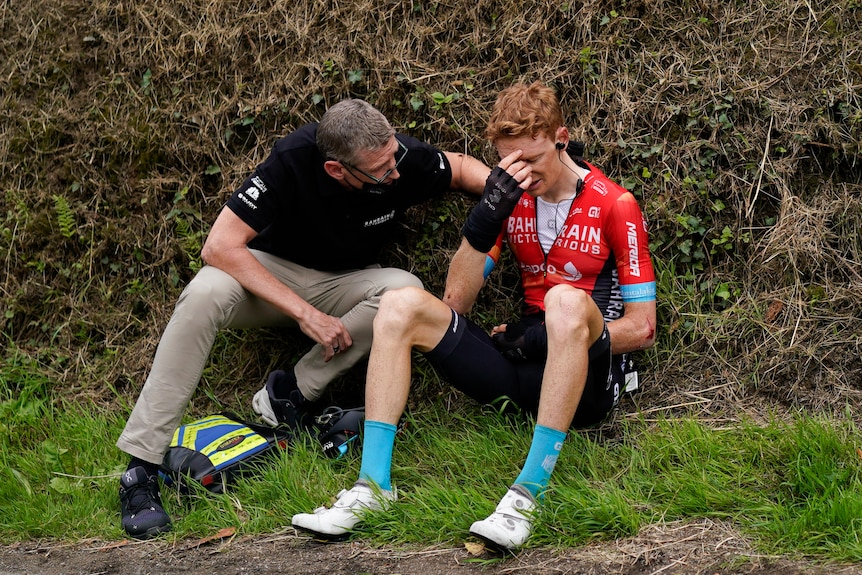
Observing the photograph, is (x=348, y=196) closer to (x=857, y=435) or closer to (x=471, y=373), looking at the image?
(x=471, y=373)

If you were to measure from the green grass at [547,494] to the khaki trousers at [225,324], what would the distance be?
1.13 feet

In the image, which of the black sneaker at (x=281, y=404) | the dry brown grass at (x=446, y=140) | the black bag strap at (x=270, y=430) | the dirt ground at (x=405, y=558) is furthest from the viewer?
the black sneaker at (x=281, y=404)

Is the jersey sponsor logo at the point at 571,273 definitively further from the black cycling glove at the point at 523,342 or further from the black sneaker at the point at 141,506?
the black sneaker at the point at 141,506

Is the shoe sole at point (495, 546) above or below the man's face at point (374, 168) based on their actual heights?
below

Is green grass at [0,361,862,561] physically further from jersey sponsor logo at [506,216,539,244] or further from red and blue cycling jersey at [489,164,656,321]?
jersey sponsor logo at [506,216,539,244]

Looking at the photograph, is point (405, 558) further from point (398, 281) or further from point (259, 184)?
point (259, 184)

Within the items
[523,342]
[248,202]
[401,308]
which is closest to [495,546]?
[523,342]

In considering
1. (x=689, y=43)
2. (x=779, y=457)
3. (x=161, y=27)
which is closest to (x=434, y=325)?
(x=779, y=457)

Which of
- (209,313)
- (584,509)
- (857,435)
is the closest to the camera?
(584,509)

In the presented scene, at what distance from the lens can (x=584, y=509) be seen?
357cm

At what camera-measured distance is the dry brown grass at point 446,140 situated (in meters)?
4.46

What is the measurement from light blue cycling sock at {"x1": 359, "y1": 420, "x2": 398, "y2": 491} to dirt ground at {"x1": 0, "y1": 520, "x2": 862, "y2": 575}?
292 millimetres

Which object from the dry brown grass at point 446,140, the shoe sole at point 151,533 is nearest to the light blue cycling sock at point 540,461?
the dry brown grass at point 446,140

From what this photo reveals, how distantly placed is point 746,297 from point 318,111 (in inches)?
107
